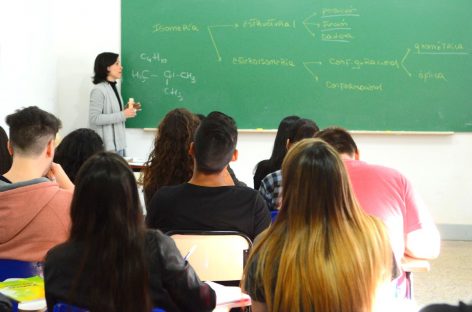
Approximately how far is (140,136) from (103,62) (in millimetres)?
826

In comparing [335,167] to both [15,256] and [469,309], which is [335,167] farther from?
[15,256]

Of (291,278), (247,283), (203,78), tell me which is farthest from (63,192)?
(203,78)

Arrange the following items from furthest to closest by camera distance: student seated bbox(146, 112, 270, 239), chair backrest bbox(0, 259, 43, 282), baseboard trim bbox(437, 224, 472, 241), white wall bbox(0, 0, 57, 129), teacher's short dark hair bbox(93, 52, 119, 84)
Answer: baseboard trim bbox(437, 224, 472, 241) → teacher's short dark hair bbox(93, 52, 119, 84) → white wall bbox(0, 0, 57, 129) → student seated bbox(146, 112, 270, 239) → chair backrest bbox(0, 259, 43, 282)

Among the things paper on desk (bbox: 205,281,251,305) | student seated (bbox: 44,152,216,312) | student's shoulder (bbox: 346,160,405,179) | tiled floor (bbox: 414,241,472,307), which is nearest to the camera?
student seated (bbox: 44,152,216,312)

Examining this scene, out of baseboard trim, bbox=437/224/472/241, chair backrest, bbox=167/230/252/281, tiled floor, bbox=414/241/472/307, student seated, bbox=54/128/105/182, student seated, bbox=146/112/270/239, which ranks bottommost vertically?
tiled floor, bbox=414/241/472/307

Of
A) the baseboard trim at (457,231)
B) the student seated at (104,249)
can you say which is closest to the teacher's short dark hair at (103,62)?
the baseboard trim at (457,231)

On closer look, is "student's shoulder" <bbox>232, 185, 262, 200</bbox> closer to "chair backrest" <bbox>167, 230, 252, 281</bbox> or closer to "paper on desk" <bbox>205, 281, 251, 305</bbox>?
"chair backrest" <bbox>167, 230, 252, 281</bbox>

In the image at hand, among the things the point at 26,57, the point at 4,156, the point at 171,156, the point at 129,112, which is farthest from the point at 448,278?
the point at 26,57

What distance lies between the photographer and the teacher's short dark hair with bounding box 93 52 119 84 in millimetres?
5484

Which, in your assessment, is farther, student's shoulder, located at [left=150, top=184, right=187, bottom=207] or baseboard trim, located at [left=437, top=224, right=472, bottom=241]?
→ baseboard trim, located at [left=437, top=224, right=472, bottom=241]

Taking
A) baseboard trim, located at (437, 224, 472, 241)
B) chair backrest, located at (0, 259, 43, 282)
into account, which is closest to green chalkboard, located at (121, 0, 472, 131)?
baseboard trim, located at (437, 224, 472, 241)

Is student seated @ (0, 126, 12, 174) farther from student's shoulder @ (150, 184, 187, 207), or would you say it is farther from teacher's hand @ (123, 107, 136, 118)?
teacher's hand @ (123, 107, 136, 118)

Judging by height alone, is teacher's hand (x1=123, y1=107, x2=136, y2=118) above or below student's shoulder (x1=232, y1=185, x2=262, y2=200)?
above

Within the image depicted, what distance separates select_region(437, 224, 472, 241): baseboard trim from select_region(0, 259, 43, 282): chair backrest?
14.7 feet
